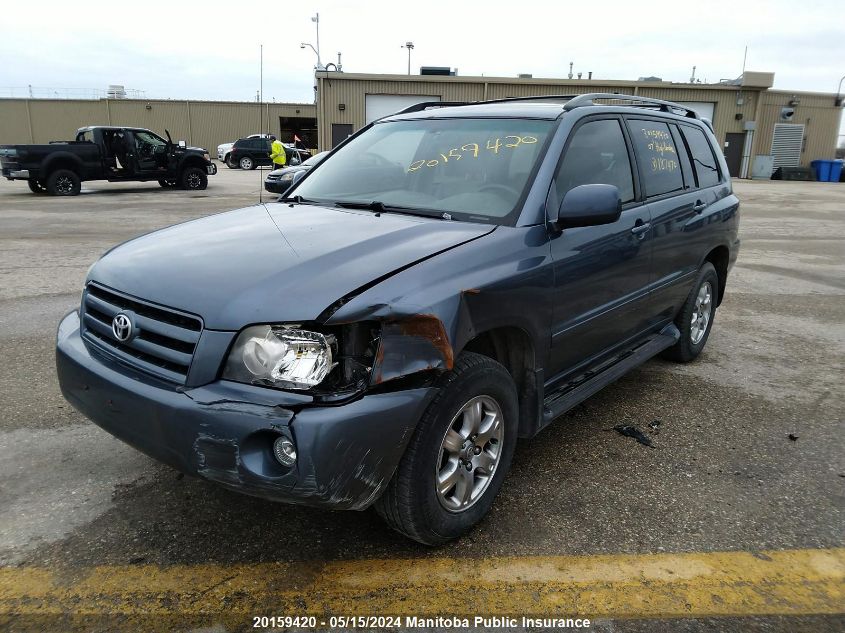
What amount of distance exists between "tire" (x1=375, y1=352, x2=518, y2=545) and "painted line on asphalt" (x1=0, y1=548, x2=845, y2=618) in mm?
176

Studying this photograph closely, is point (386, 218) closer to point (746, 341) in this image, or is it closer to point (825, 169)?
point (746, 341)

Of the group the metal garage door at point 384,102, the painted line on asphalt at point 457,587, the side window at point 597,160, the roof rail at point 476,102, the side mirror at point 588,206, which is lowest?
the painted line on asphalt at point 457,587

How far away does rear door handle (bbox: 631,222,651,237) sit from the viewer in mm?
3549

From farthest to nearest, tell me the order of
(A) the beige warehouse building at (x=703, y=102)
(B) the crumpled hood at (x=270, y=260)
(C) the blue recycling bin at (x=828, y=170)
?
1. (C) the blue recycling bin at (x=828, y=170)
2. (A) the beige warehouse building at (x=703, y=102)
3. (B) the crumpled hood at (x=270, y=260)

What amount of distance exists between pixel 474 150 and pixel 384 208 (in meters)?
0.59

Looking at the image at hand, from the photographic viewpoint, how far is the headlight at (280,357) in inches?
82.1

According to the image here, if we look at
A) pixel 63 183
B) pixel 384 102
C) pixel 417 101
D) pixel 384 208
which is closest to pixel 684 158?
pixel 384 208

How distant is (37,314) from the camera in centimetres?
571

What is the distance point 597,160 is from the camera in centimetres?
344

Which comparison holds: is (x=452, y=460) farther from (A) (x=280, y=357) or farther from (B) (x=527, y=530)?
(A) (x=280, y=357)

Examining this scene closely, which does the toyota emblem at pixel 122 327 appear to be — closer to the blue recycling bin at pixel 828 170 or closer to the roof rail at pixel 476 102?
the roof rail at pixel 476 102

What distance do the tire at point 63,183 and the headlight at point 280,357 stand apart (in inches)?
706

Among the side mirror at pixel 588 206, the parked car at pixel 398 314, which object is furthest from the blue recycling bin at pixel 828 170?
the side mirror at pixel 588 206

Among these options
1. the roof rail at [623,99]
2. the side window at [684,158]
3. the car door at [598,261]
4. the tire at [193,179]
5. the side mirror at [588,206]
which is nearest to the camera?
the side mirror at [588,206]
